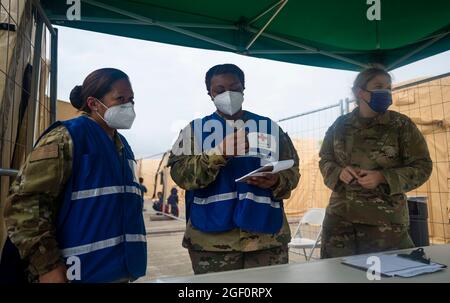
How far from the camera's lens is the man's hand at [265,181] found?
65.0 inches

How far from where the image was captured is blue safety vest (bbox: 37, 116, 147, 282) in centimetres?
121

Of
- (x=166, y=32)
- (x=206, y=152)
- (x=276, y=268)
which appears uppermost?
(x=166, y=32)

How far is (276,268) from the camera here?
4.44 feet

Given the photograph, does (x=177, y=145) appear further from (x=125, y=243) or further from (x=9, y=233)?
(x=9, y=233)

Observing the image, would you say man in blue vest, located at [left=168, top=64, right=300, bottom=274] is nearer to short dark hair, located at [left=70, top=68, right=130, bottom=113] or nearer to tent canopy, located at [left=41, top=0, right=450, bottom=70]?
short dark hair, located at [left=70, top=68, right=130, bottom=113]

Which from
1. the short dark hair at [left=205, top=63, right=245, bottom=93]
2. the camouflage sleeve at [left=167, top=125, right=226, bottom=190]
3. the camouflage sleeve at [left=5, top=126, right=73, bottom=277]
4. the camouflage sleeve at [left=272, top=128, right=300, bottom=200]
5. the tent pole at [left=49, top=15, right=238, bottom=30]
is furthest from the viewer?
the tent pole at [left=49, top=15, right=238, bottom=30]

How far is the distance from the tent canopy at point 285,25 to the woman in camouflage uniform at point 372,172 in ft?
2.91

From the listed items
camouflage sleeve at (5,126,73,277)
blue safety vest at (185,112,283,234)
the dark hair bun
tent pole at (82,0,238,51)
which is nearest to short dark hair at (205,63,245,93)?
blue safety vest at (185,112,283,234)

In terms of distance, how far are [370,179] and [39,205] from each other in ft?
5.52

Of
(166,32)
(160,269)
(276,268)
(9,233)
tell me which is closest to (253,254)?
(276,268)

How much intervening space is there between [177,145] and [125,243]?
641mm

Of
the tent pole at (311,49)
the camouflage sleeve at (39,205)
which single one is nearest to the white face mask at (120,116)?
the camouflage sleeve at (39,205)

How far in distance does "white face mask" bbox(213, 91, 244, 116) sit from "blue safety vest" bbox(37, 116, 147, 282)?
64 centimetres
